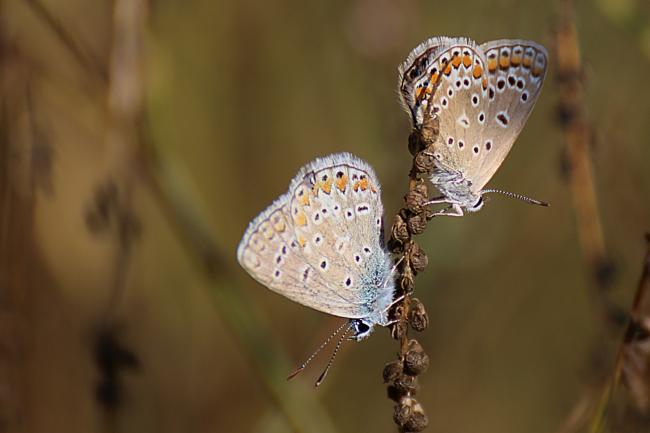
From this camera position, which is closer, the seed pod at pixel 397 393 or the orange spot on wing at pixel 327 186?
the seed pod at pixel 397 393

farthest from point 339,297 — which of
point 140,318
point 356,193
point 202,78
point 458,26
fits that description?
point 202,78

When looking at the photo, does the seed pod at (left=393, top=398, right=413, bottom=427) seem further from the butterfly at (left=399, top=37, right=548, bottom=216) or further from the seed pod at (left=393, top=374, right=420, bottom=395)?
the butterfly at (left=399, top=37, right=548, bottom=216)

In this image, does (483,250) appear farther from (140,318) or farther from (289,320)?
(140,318)

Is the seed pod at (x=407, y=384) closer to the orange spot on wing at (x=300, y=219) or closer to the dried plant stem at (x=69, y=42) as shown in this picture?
the orange spot on wing at (x=300, y=219)

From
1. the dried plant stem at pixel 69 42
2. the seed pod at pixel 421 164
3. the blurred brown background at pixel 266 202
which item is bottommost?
the blurred brown background at pixel 266 202

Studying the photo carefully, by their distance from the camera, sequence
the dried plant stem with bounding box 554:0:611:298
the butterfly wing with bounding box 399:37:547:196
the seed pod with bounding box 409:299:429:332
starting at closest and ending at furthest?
the seed pod with bounding box 409:299:429:332 < the butterfly wing with bounding box 399:37:547:196 < the dried plant stem with bounding box 554:0:611:298

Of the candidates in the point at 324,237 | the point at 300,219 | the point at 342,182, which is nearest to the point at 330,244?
the point at 324,237

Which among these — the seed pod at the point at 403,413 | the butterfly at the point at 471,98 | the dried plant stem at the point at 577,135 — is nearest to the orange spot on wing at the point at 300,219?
the butterfly at the point at 471,98

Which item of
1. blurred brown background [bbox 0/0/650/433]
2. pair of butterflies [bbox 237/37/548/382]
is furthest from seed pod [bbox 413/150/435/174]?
blurred brown background [bbox 0/0/650/433]
